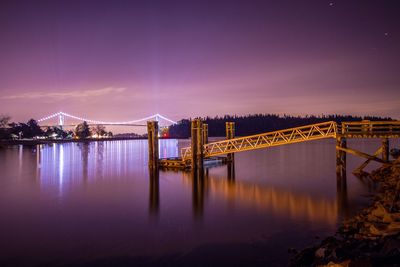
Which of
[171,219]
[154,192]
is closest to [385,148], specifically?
[154,192]

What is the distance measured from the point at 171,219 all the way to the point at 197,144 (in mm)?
12855

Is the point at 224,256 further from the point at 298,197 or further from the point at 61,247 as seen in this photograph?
the point at 298,197

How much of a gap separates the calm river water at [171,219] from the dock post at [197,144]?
2392 mm

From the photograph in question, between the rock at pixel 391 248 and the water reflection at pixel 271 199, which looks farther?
the water reflection at pixel 271 199

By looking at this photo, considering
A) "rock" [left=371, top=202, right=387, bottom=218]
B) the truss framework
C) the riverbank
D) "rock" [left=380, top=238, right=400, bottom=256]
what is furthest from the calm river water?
"rock" [left=380, top=238, right=400, bottom=256]

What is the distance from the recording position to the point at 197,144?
1058 inches

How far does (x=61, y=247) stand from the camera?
1079 cm

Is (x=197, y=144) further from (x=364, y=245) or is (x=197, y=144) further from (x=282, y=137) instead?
(x=364, y=245)

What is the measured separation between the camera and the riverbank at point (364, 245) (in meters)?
5.99

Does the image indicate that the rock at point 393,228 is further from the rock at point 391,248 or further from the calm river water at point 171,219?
the calm river water at point 171,219

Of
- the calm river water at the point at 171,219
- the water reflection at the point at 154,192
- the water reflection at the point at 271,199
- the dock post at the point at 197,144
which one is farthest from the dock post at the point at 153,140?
the water reflection at the point at 271,199

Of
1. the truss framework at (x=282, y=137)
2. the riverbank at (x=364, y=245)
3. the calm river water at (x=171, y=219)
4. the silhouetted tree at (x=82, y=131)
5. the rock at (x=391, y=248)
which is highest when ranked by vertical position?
the silhouetted tree at (x=82, y=131)

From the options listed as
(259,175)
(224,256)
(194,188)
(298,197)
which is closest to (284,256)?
(224,256)

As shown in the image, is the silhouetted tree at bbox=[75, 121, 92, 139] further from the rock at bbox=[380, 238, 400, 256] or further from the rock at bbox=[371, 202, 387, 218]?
the rock at bbox=[380, 238, 400, 256]
